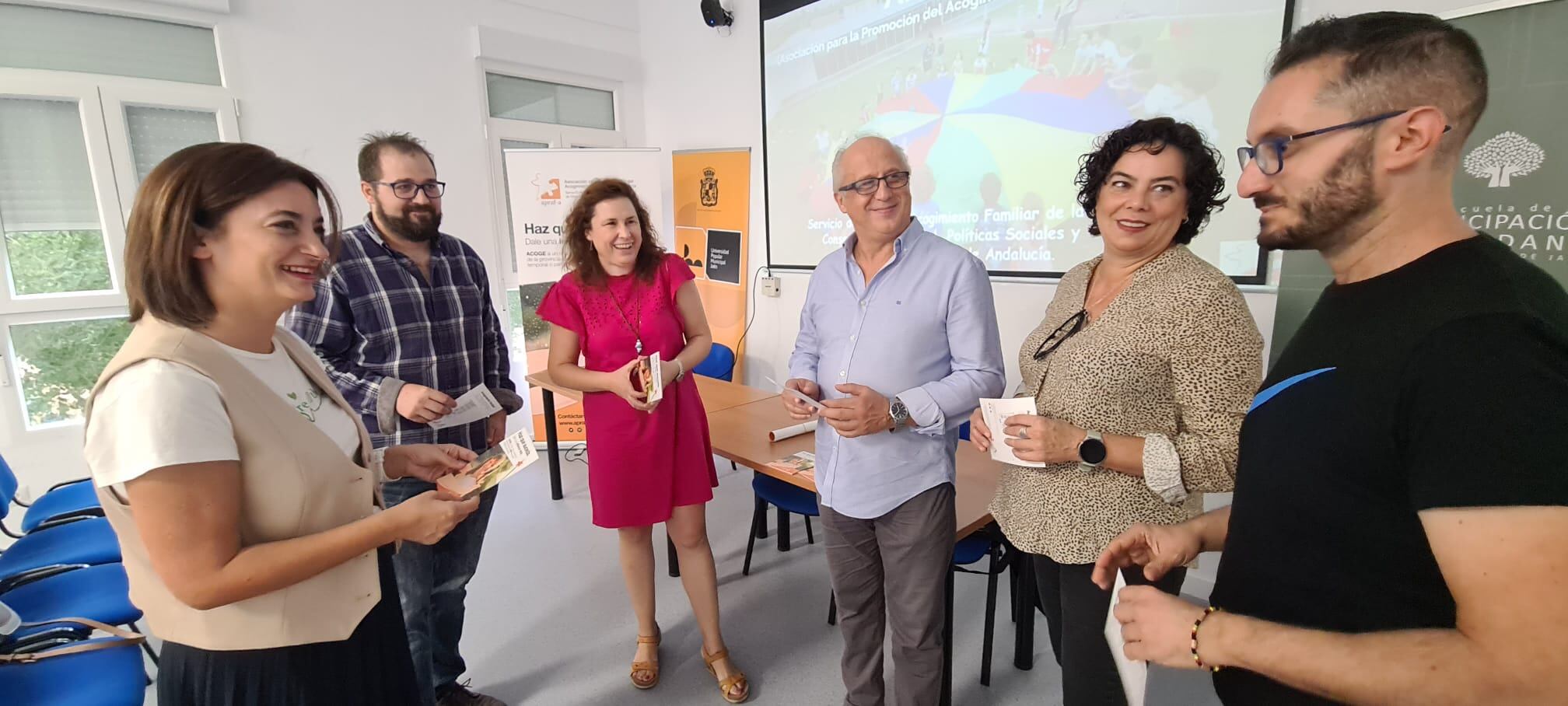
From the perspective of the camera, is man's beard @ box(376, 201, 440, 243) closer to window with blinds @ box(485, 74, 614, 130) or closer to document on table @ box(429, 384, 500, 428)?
document on table @ box(429, 384, 500, 428)

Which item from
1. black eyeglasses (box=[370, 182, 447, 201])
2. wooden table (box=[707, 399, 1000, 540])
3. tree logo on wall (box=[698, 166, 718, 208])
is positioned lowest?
wooden table (box=[707, 399, 1000, 540])

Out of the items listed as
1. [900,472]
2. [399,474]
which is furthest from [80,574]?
[900,472]

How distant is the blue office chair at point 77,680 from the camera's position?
1.40m

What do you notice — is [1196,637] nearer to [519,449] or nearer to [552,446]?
[519,449]

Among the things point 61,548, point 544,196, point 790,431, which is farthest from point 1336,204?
point 544,196

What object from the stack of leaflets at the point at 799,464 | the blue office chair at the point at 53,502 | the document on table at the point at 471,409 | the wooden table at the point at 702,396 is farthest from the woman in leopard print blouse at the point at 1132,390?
the blue office chair at the point at 53,502

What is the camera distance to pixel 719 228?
5.03 meters

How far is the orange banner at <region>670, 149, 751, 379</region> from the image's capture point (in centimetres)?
483

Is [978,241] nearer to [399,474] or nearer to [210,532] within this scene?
[399,474]

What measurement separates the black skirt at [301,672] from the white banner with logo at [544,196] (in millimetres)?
3503

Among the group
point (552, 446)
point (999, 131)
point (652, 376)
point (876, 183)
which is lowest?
point (552, 446)

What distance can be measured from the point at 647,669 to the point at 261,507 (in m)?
1.58

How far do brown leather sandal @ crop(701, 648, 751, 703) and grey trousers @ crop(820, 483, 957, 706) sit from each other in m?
0.51

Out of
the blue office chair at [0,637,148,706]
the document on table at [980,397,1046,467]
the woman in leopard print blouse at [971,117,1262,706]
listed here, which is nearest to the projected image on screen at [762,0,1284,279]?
the woman in leopard print blouse at [971,117,1262,706]
